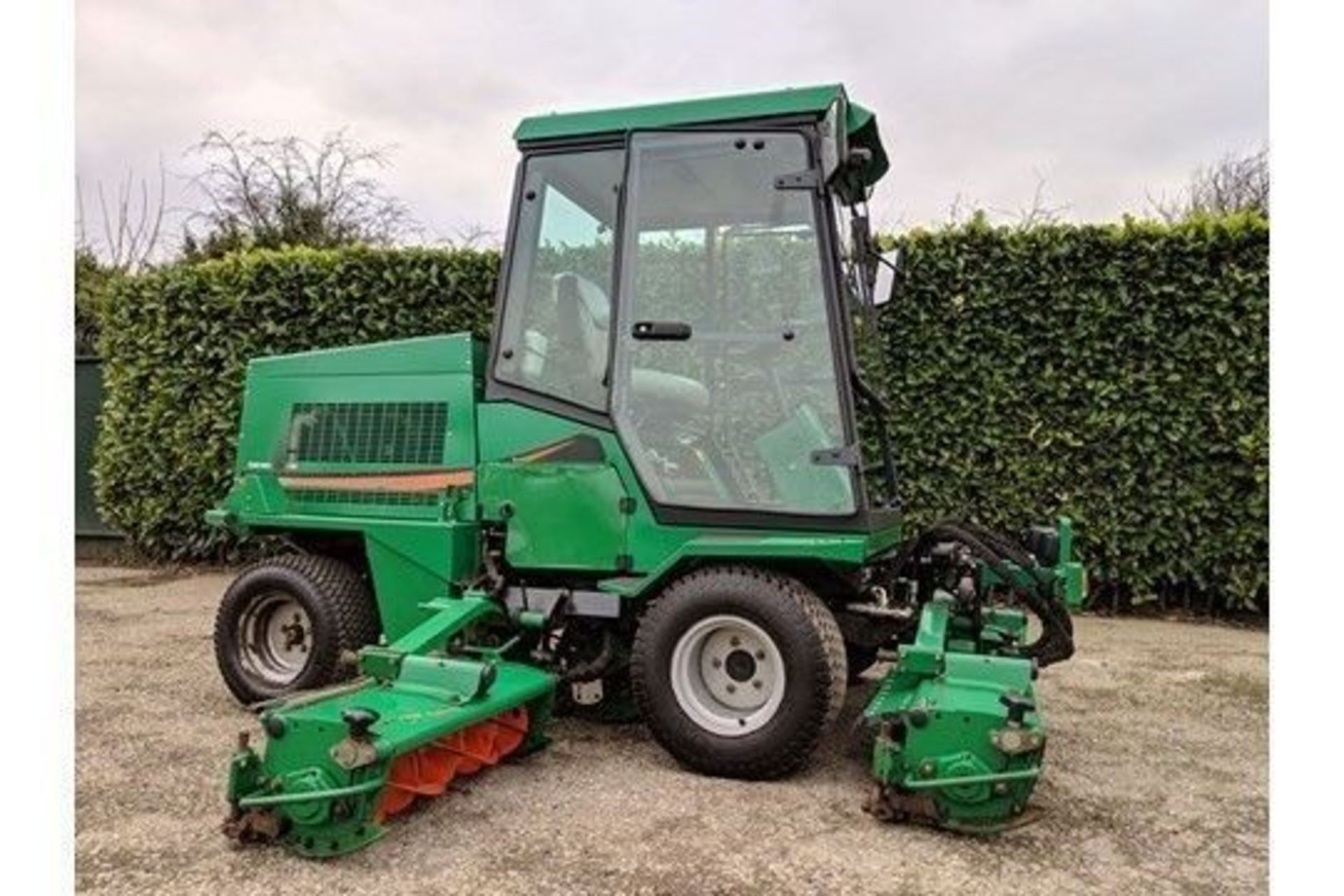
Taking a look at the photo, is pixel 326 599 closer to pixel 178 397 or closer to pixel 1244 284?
pixel 178 397

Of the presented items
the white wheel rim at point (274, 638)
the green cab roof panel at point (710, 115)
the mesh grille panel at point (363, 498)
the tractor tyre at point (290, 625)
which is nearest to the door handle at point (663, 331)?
the green cab roof panel at point (710, 115)

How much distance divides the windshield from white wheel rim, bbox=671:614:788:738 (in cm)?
43

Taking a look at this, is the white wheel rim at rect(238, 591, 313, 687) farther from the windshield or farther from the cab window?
the windshield

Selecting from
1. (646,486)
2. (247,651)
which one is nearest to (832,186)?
(646,486)

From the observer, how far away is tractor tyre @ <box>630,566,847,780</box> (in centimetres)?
322

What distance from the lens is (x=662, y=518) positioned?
11.8ft

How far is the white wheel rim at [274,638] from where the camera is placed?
4168mm

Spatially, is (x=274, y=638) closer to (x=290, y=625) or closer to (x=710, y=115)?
(x=290, y=625)

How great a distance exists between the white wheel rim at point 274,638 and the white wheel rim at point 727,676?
1.69 m

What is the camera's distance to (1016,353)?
6.43 m

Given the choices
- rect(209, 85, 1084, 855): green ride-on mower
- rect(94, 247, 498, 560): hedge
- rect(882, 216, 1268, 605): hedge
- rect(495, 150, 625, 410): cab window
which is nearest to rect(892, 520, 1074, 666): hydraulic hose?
rect(209, 85, 1084, 855): green ride-on mower

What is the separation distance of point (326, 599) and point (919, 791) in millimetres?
2402

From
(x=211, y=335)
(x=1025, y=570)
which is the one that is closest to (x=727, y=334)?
(x=1025, y=570)

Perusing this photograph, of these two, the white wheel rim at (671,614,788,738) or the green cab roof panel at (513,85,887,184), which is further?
the green cab roof panel at (513,85,887,184)
